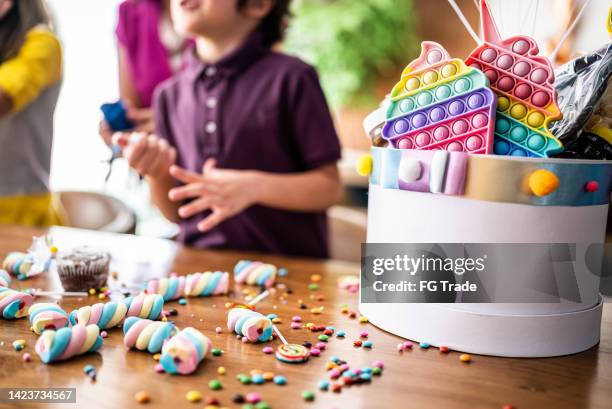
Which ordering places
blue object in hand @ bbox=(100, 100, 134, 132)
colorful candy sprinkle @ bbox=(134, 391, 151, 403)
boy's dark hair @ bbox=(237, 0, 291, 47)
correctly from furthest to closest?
boy's dark hair @ bbox=(237, 0, 291, 47), blue object in hand @ bbox=(100, 100, 134, 132), colorful candy sprinkle @ bbox=(134, 391, 151, 403)

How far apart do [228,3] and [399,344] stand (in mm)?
917

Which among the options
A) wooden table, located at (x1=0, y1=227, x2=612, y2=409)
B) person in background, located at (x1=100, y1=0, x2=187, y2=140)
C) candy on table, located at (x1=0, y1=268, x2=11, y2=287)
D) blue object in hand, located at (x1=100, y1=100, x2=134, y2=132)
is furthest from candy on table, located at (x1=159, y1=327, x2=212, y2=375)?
person in background, located at (x1=100, y1=0, x2=187, y2=140)

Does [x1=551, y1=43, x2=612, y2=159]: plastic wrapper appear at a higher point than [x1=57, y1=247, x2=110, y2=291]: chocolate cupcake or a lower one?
higher

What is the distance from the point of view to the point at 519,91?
0.63 meters

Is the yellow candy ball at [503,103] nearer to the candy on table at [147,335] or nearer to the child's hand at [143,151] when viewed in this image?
the candy on table at [147,335]

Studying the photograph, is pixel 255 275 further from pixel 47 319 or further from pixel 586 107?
pixel 586 107

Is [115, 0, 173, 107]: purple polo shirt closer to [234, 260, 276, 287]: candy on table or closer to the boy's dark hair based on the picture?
the boy's dark hair

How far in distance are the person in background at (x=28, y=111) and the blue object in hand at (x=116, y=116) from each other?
0.39m

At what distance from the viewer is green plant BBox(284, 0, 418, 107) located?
10.6 ft

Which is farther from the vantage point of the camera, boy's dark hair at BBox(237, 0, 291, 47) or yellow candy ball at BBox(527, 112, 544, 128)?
boy's dark hair at BBox(237, 0, 291, 47)

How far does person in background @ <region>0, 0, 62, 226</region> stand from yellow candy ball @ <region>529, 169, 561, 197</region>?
1333 mm

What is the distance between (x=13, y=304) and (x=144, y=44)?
1.33 m

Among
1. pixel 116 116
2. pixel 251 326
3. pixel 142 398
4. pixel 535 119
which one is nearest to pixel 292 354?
pixel 251 326

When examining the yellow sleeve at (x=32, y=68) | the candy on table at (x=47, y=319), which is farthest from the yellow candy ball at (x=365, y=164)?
the yellow sleeve at (x=32, y=68)
